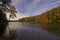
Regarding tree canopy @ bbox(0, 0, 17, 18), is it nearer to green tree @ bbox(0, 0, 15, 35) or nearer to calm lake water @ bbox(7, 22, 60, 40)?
green tree @ bbox(0, 0, 15, 35)

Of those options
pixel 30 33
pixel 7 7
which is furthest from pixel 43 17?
pixel 7 7

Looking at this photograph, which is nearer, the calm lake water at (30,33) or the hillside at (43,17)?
the calm lake water at (30,33)

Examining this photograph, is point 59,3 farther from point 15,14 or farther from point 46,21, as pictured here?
point 15,14

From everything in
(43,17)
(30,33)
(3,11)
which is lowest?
(30,33)

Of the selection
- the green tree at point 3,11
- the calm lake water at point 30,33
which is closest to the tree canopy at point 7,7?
the green tree at point 3,11

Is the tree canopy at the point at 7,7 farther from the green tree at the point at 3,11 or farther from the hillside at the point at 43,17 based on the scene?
the hillside at the point at 43,17

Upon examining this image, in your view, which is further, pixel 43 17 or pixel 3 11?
pixel 43 17

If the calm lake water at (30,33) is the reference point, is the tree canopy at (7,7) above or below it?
above

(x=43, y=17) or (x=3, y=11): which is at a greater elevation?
(x=3, y=11)

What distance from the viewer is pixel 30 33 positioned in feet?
13.6


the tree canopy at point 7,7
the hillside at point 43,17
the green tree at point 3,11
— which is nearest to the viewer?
the tree canopy at point 7,7

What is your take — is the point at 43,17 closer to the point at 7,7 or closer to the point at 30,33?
the point at 30,33

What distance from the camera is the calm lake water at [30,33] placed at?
3852 mm

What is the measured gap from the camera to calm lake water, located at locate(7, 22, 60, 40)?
3.85 m
